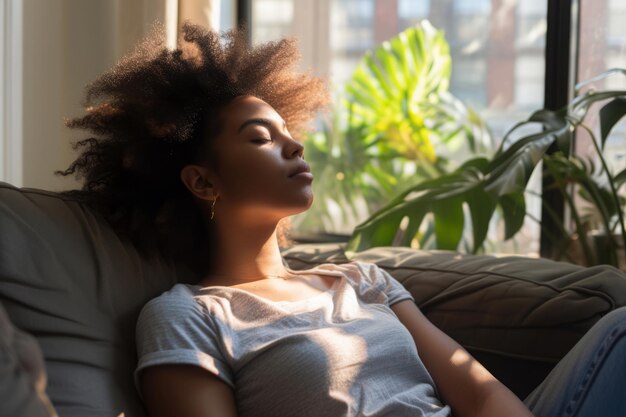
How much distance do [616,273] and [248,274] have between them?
666mm

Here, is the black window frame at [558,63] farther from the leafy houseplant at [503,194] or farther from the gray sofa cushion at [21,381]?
the gray sofa cushion at [21,381]

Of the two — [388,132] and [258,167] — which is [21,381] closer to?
[258,167]

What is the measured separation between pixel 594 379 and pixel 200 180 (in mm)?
742

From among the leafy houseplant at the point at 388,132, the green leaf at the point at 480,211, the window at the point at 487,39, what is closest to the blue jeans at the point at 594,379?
the green leaf at the point at 480,211

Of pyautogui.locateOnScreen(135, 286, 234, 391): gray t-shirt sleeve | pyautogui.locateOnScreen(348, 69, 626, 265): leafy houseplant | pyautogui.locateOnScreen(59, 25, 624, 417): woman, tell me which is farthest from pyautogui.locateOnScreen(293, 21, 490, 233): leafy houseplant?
pyautogui.locateOnScreen(135, 286, 234, 391): gray t-shirt sleeve

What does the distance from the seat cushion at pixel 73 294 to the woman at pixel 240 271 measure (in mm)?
46

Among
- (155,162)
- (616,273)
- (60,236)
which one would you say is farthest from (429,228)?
(60,236)

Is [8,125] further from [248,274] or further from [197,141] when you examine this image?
[248,274]

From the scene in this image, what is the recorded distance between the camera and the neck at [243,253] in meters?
1.59

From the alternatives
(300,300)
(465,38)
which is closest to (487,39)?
(465,38)

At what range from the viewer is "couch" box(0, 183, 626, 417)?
50.2 inches

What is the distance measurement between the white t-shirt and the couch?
0.21 ft

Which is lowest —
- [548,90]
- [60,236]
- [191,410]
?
[191,410]

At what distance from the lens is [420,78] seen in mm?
2848
